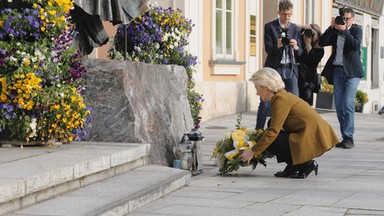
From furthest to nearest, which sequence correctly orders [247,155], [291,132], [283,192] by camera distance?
1. [291,132]
2. [247,155]
3. [283,192]

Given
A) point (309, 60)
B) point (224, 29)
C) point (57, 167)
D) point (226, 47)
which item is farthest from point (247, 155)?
point (226, 47)

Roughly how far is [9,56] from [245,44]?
10.8 meters

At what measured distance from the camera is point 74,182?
596 cm

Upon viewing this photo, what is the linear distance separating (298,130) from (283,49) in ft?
8.50

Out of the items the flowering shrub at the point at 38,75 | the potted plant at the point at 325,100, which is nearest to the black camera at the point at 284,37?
the flowering shrub at the point at 38,75

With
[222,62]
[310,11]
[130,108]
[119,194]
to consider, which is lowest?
[119,194]

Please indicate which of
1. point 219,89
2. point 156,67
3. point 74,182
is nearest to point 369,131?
point 219,89

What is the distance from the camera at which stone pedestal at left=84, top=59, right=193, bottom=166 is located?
7.53 meters

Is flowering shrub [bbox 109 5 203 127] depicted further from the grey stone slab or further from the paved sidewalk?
the grey stone slab

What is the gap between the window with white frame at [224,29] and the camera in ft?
52.3

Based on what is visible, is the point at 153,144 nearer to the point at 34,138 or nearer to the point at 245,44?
the point at 34,138

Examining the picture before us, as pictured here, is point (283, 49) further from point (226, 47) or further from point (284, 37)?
point (226, 47)

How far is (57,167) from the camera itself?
5.76 m

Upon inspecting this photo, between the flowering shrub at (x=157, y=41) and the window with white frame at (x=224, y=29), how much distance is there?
478cm
